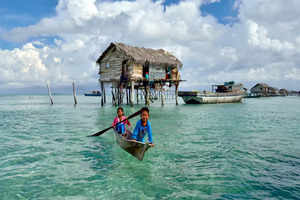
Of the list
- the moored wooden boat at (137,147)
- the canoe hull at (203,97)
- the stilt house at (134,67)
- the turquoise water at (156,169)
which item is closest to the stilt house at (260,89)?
the canoe hull at (203,97)

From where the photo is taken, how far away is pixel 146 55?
27.4 m

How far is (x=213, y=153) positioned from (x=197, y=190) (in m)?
3.11

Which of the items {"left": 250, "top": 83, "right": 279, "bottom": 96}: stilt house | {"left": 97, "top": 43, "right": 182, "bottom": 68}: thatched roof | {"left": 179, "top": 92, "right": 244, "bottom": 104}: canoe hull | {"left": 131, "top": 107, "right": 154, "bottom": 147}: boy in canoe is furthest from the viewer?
{"left": 250, "top": 83, "right": 279, "bottom": 96}: stilt house

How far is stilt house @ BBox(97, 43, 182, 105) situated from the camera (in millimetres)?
26017

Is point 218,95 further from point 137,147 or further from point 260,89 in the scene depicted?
point 260,89

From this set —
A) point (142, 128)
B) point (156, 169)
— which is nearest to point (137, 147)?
point (142, 128)

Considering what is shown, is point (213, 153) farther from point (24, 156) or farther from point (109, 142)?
point (24, 156)

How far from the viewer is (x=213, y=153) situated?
25.4 feet

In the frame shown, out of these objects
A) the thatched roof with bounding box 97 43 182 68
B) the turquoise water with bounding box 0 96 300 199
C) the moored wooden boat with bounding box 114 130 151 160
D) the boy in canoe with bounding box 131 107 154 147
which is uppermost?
the thatched roof with bounding box 97 43 182 68

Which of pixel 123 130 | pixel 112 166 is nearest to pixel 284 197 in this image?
pixel 112 166

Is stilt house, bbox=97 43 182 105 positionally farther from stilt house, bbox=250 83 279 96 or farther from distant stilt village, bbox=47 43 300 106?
stilt house, bbox=250 83 279 96

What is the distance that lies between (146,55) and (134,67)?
2.59 metres

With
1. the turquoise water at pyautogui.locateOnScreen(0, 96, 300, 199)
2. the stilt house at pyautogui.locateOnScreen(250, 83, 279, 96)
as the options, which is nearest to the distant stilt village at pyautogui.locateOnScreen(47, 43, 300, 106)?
the turquoise water at pyautogui.locateOnScreen(0, 96, 300, 199)

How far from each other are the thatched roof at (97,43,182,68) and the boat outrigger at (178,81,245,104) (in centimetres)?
639
